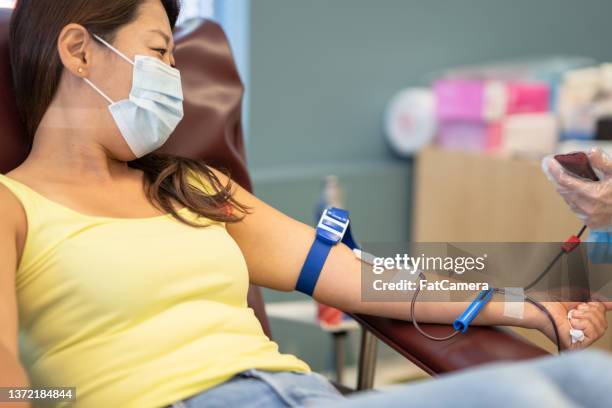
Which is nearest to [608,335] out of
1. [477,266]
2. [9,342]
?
[477,266]

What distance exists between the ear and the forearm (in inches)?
20.2

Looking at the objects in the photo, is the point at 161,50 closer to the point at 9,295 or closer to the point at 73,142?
the point at 73,142

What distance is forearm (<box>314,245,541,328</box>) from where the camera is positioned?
1.30m

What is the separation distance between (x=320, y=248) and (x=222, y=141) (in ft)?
1.13

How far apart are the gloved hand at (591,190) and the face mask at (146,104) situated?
643 mm

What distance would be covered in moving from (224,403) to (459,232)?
1442mm

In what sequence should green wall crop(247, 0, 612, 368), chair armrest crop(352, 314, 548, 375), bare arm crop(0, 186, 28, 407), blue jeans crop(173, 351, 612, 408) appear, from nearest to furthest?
blue jeans crop(173, 351, 612, 408), bare arm crop(0, 186, 28, 407), chair armrest crop(352, 314, 548, 375), green wall crop(247, 0, 612, 368)

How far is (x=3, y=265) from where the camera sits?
3.34 feet

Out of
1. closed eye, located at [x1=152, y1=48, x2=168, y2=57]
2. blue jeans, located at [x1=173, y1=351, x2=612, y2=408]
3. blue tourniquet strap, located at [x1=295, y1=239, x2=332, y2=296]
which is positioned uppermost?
closed eye, located at [x1=152, y1=48, x2=168, y2=57]

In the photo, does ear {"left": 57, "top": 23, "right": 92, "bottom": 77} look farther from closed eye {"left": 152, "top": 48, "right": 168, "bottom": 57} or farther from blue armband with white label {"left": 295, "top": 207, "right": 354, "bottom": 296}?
blue armband with white label {"left": 295, "top": 207, "right": 354, "bottom": 296}

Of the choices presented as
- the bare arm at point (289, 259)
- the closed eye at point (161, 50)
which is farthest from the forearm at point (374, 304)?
the closed eye at point (161, 50)

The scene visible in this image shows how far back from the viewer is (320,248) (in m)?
1.38

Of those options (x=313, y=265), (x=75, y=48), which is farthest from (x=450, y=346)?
(x=75, y=48)

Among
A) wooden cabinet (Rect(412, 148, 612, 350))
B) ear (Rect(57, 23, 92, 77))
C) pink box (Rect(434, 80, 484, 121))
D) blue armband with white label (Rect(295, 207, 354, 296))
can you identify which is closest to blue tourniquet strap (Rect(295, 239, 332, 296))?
blue armband with white label (Rect(295, 207, 354, 296))
